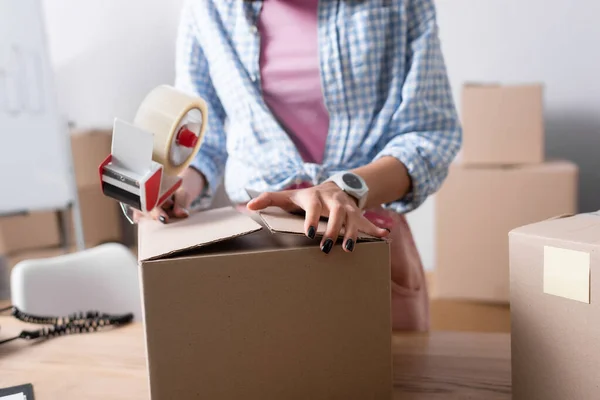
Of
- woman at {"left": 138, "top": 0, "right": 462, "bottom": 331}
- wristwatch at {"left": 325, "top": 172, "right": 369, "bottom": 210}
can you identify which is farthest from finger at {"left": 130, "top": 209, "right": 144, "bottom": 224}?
wristwatch at {"left": 325, "top": 172, "right": 369, "bottom": 210}

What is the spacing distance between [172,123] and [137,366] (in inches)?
13.4

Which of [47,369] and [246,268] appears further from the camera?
[47,369]

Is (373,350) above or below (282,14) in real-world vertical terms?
below

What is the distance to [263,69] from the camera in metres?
1.09

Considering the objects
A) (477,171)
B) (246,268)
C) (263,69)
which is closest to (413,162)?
(263,69)

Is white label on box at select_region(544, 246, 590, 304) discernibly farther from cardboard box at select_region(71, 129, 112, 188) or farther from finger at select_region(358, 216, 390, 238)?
cardboard box at select_region(71, 129, 112, 188)

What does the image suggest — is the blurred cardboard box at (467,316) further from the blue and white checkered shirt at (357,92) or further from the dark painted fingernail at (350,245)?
the dark painted fingernail at (350,245)

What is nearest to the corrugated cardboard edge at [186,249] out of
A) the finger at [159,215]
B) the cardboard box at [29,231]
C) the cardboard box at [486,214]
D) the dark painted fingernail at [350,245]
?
the dark painted fingernail at [350,245]

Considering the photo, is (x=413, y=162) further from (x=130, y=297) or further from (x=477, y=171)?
(x=477, y=171)

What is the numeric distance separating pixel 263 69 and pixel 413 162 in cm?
32

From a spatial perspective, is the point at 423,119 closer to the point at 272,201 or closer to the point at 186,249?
the point at 272,201

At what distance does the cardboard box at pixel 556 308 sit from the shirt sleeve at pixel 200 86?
0.65 meters

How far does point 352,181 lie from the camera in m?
0.81

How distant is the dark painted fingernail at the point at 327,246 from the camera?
24.0 inches
